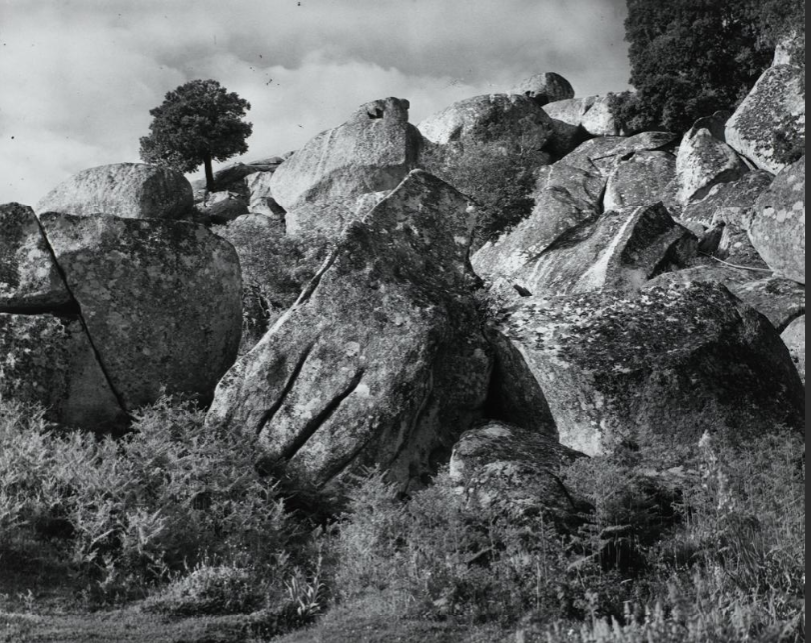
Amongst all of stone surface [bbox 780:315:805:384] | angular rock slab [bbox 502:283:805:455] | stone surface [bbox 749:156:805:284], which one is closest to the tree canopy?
stone surface [bbox 749:156:805:284]

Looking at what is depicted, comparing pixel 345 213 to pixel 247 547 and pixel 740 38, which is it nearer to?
pixel 247 547

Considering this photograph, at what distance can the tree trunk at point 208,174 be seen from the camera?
51766 millimetres

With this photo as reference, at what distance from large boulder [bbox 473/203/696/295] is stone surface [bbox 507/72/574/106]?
1353 inches

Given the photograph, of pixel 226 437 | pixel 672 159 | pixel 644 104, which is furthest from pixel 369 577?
pixel 644 104

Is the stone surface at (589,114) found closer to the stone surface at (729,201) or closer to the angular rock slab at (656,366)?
the stone surface at (729,201)

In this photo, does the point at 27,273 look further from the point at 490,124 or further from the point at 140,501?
the point at 490,124

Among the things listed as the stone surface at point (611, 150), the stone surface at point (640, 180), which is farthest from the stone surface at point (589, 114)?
the stone surface at point (640, 180)

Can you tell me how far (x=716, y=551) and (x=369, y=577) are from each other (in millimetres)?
3213

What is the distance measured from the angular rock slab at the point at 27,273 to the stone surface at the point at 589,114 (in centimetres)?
3536

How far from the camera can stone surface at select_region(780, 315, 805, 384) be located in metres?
15.5

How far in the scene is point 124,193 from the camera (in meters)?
37.4

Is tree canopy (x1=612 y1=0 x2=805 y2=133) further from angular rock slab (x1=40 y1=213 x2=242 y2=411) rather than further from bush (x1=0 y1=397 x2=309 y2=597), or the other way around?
bush (x1=0 y1=397 x2=309 y2=597)

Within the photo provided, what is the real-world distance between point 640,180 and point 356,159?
40.0 feet

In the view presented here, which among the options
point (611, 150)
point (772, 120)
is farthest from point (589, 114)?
point (772, 120)
